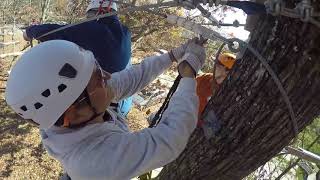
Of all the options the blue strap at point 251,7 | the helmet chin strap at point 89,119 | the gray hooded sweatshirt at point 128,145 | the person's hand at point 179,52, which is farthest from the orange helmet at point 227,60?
the blue strap at point 251,7

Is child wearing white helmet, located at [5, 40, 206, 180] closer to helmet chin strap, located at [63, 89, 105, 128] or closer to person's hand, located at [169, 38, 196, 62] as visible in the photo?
helmet chin strap, located at [63, 89, 105, 128]

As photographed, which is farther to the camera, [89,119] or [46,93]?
[89,119]

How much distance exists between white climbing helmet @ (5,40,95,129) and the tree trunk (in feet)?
2.18

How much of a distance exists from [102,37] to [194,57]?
1557 mm

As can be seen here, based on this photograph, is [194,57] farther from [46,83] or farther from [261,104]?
[46,83]

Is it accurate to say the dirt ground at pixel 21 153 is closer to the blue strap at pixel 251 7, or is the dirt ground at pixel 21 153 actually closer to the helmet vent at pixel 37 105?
the helmet vent at pixel 37 105

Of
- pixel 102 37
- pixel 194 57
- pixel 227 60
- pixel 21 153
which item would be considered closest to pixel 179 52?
pixel 194 57

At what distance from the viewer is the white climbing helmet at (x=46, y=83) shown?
1820 mm

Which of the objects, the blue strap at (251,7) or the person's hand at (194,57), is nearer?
the blue strap at (251,7)

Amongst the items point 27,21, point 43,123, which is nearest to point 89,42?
point 43,123

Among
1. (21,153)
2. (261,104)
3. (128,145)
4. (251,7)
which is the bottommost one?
(21,153)

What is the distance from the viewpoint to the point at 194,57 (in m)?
1.96

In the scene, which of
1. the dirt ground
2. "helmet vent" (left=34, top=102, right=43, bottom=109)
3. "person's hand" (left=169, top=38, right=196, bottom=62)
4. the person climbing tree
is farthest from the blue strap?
the dirt ground

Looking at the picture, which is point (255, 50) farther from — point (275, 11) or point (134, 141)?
point (134, 141)
